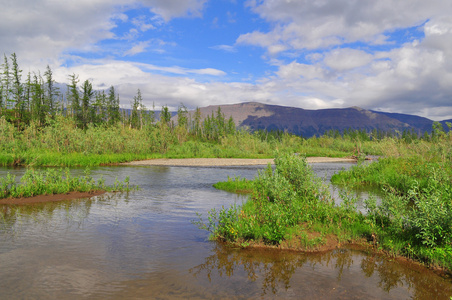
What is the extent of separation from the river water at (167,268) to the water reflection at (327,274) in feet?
0.07

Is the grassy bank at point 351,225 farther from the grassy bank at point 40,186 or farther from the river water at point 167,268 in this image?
the grassy bank at point 40,186

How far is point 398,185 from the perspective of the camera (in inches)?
735

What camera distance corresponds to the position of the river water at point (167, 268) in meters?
6.24

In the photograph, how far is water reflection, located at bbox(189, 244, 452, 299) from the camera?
6363 millimetres

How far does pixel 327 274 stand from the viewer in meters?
7.20

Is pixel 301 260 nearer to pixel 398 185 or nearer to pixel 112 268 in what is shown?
pixel 112 268

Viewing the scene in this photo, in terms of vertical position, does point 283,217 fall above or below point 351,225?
above

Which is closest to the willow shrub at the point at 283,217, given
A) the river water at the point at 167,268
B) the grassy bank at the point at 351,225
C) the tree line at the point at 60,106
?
the grassy bank at the point at 351,225

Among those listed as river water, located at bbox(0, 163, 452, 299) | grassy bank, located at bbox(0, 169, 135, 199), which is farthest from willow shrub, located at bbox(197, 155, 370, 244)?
grassy bank, located at bbox(0, 169, 135, 199)

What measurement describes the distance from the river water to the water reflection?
2cm

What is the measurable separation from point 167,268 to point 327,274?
12.6 feet

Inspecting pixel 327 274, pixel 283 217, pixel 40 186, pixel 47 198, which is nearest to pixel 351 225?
pixel 283 217

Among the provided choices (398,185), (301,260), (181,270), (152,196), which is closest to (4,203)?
(152,196)

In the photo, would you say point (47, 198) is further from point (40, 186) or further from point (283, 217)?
point (283, 217)
